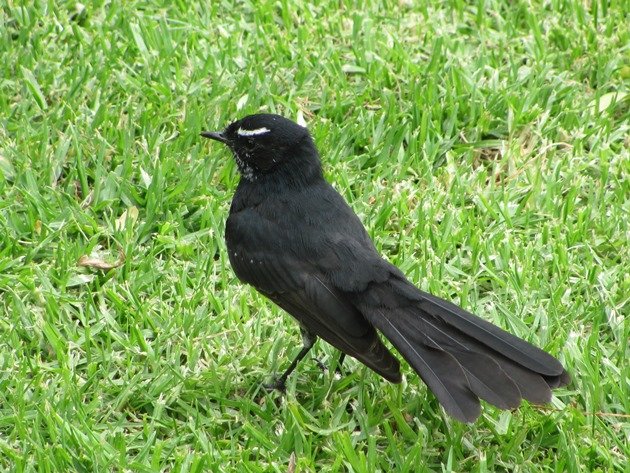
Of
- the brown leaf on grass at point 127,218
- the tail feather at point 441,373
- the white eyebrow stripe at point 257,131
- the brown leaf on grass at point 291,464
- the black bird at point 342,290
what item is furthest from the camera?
the brown leaf on grass at point 127,218

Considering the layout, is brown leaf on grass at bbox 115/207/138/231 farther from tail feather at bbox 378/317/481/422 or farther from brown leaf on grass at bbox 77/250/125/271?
tail feather at bbox 378/317/481/422

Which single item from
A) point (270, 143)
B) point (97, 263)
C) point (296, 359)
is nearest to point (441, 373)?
point (296, 359)

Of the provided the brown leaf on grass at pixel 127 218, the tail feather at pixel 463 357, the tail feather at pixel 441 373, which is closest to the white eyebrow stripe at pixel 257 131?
the brown leaf on grass at pixel 127 218

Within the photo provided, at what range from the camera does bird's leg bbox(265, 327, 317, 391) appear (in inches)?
220

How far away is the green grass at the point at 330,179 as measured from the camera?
5.25 m

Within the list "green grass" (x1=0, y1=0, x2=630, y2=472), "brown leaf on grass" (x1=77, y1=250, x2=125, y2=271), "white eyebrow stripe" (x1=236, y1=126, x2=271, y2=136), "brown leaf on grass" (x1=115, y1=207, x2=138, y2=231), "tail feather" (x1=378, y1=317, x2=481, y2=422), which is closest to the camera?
"tail feather" (x1=378, y1=317, x2=481, y2=422)

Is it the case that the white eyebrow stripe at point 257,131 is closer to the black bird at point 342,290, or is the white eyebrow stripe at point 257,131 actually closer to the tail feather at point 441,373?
the black bird at point 342,290

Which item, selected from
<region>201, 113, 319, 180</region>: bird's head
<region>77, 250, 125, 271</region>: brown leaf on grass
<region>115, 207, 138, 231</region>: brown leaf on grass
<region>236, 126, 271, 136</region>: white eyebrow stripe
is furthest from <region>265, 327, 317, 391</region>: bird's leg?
<region>115, 207, 138, 231</region>: brown leaf on grass

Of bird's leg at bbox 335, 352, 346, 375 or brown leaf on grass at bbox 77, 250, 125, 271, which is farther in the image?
brown leaf on grass at bbox 77, 250, 125, 271

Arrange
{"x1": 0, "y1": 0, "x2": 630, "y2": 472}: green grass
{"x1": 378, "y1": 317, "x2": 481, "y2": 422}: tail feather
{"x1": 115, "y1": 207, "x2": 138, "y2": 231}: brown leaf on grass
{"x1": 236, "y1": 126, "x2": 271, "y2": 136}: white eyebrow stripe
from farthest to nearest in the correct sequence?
{"x1": 115, "y1": 207, "x2": 138, "y2": 231}: brown leaf on grass
{"x1": 236, "y1": 126, "x2": 271, "y2": 136}: white eyebrow stripe
{"x1": 0, "y1": 0, "x2": 630, "y2": 472}: green grass
{"x1": 378, "y1": 317, "x2": 481, "y2": 422}: tail feather

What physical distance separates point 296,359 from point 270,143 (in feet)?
3.73

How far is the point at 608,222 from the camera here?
21.7 feet

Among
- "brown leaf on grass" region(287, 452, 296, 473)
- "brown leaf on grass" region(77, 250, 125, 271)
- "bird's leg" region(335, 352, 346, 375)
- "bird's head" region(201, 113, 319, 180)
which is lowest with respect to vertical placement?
"bird's leg" region(335, 352, 346, 375)

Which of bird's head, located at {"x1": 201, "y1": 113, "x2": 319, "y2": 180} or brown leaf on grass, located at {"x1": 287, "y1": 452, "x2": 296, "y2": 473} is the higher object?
bird's head, located at {"x1": 201, "y1": 113, "x2": 319, "y2": 180}
